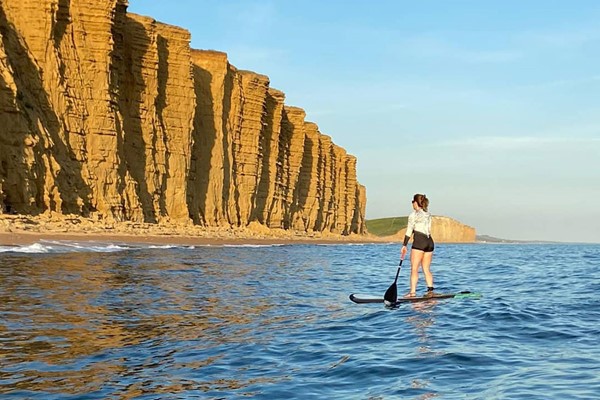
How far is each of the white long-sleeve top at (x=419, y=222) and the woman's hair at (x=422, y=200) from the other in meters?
0.11

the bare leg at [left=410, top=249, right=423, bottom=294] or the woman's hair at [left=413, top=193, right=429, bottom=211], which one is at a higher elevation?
the woman's hair at [left=413, top=193, right=429, bottom=211]

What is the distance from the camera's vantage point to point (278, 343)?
29.4ft

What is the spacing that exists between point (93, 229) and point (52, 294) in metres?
24.9

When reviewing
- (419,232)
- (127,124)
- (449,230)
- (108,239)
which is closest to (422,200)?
(419,232)

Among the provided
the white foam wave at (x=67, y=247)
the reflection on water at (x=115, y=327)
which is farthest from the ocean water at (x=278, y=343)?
the white foam wave at (x=67, y=247)

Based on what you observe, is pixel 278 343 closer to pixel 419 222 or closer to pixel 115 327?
pixel 115 327

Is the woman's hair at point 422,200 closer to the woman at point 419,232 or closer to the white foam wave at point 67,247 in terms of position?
the woman at point 419,232

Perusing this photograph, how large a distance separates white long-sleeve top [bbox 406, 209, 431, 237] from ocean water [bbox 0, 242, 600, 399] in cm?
167

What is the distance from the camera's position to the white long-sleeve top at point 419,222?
13.9 metres

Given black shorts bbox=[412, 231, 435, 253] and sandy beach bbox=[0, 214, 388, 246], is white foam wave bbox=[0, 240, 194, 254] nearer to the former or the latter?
sandy beach bbox=[0, 214, 388, 246]

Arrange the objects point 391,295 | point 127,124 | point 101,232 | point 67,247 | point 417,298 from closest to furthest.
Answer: point 391,295 → point 417,298 → point 67,247 → point 101,232 → point 127,124

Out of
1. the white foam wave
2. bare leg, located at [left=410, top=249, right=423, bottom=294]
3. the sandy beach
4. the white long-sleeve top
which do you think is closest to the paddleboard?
bare leg, located at [left=410, top=249, right=423, bottom=294]

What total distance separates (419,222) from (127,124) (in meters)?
39.4

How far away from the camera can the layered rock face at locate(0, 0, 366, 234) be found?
37.0 metres
